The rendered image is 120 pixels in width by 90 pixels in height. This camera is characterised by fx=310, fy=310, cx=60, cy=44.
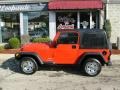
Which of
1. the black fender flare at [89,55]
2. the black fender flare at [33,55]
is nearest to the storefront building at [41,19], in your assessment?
the black fender flare at [33,55]

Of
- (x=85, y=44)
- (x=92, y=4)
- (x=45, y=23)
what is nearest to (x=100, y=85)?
(x=85, y=44)

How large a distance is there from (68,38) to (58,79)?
1648 mm

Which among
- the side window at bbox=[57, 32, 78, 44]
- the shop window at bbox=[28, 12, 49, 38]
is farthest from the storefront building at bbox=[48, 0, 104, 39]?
the side window at bbox=[57, 32, 78, 44]

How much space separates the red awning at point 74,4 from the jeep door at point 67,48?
275 inches

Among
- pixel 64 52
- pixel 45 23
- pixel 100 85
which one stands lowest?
pixel 100 85

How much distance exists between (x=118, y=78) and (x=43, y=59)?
2.87m

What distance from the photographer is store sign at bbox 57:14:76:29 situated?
1955 cm

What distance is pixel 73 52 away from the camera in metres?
11.5

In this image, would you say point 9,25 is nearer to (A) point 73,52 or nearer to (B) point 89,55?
(A) point 73,52

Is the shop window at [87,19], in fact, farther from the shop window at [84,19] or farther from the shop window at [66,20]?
the shop window at [66,20]

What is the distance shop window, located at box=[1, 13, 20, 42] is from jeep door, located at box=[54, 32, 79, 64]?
8994mm

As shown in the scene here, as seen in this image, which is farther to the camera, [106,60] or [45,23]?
[45,23]

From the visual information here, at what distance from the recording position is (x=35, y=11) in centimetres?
1962

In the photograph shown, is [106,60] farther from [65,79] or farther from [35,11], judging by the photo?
[35,11]
